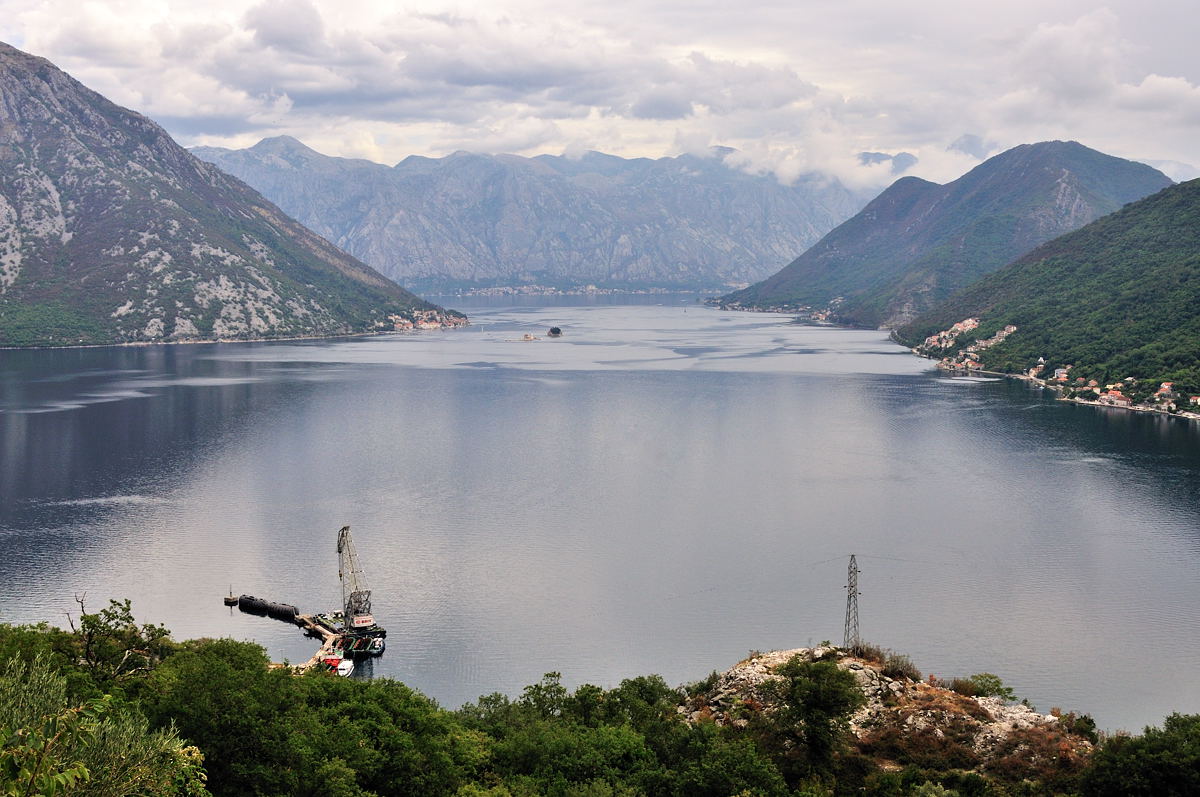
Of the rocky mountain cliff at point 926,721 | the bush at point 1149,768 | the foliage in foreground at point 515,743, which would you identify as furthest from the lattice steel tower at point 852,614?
the bush at point 1149,768

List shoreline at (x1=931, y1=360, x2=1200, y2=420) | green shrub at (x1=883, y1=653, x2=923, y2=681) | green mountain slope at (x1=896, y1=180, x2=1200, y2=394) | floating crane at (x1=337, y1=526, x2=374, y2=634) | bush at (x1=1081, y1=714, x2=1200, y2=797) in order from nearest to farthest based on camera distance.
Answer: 1. bush at (x1=1081, y1=714, x2=1200, y2=797)
2. green shrub at (x1=883, y1=653, x2=923, y2=681)
3. floating crane at (x1=337, y1=526, x2=374, y2=634)
4. shoreline at (x1=931, y1=360, x2=1200, y2=420)
5. green mountain slope at (x1=896, y1=180, x2=1200, y2=394)

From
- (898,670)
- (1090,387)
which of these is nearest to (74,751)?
(898,670)

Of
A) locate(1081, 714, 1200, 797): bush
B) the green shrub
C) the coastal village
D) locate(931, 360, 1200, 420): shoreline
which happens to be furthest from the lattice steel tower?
the coastal village

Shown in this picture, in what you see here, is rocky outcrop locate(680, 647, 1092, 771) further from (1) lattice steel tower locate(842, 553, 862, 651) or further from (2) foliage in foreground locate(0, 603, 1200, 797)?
(1) lattice steel tower locate(842, 553, 862, 651)

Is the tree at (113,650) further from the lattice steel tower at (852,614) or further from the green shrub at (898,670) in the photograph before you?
the lattice steel tower at (852,614)

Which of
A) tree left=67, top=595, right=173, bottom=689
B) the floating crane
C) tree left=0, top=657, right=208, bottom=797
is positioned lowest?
the floating crane
